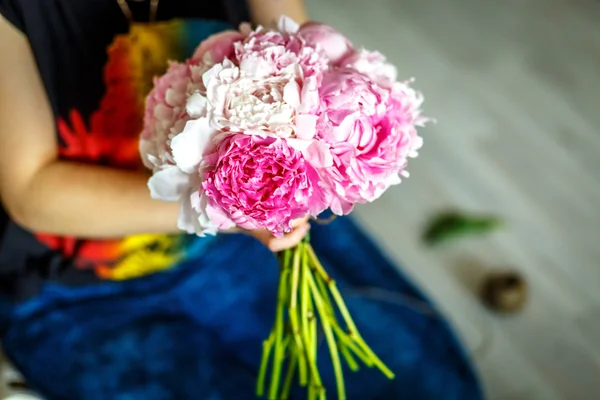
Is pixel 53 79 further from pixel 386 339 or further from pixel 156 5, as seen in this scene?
pixel 386 339

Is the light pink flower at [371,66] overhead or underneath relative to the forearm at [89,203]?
overhead

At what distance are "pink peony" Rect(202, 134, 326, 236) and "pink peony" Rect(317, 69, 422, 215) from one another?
3 cm

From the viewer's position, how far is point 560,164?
1688 mm

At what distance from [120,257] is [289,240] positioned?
387mm

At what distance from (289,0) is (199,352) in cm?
59

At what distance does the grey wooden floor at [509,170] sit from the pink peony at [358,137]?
0.95 meters

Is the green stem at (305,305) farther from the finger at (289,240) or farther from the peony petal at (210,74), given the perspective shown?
the peony petal at (210,74)

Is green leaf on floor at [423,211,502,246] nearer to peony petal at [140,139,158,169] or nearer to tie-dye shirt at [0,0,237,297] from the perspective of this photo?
tie-dye shirt at [0,0,237,297]

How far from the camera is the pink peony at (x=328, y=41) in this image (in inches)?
25.7

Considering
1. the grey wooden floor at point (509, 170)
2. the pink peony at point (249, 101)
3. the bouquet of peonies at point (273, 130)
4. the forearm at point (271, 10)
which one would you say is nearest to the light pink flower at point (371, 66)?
the bouquet of peonies at point (273, 130)

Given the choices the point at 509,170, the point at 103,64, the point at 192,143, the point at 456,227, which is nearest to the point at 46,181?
the point at 103,64

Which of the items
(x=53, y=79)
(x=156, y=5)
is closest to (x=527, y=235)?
(x=156, y=5)

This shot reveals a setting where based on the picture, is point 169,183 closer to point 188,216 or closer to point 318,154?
point 188,216

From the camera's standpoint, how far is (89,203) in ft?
2.71
